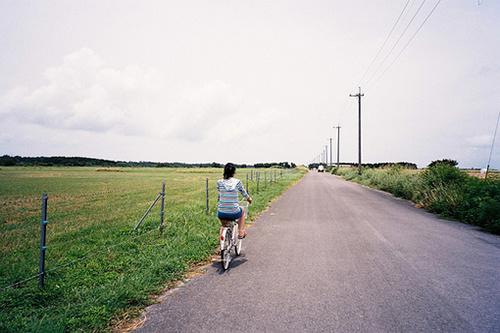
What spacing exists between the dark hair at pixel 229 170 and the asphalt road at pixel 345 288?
1798 millimetres

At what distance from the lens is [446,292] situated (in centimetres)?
457

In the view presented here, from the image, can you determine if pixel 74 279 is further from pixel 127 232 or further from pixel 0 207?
pixel 0 207

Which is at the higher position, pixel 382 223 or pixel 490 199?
pixel 490 199

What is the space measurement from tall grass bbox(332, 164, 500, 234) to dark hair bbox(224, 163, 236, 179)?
915 cm

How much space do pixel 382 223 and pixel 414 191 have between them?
9.03 meters

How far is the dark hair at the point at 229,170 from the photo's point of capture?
589 centimetres

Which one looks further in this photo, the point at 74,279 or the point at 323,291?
the point at 74,279

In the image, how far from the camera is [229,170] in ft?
19.4

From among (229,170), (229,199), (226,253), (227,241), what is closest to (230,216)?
(229,199)

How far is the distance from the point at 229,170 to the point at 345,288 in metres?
2.91

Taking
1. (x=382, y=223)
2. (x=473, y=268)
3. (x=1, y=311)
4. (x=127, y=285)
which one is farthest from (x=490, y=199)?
(x=1, y=311)

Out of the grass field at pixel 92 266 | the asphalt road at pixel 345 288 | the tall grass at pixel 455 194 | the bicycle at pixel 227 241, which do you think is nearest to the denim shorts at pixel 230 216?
the bicycle at pixel 227 241

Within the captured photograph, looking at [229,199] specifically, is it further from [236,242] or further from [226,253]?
[236,242]

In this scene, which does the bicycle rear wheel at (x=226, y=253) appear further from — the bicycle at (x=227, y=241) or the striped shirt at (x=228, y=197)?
the striped shirt at (x=228, y=197)
